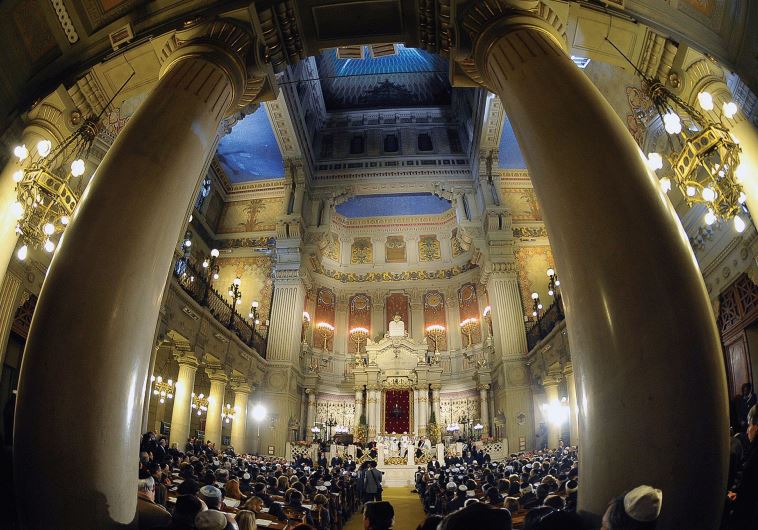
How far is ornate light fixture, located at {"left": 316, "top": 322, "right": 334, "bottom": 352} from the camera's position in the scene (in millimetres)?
23047

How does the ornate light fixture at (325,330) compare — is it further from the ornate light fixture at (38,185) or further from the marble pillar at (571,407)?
the ornate light fixture at (38,185)

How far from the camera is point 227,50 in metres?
4.28

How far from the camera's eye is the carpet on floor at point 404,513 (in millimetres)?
7402

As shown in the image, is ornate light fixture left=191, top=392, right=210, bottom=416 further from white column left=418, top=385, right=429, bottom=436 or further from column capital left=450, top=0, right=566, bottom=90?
column capital left=450, top=0, right=566, bottom=90


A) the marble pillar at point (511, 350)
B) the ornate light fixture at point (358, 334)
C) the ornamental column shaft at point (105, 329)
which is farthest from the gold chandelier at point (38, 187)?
the ornate light fixture at point (358, 334)

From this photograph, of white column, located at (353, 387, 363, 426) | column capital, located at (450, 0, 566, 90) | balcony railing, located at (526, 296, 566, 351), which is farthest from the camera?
white column, located at (353, 387, 363, 426)

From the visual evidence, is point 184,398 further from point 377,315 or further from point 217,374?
point 377,315

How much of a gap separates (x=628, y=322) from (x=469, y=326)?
21039 millimetres

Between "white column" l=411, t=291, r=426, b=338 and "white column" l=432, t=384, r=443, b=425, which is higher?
"white column" l=411, t=291, r=426, b=338

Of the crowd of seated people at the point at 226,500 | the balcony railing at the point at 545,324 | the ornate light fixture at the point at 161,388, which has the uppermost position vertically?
the balcony railing at the point at 545,324

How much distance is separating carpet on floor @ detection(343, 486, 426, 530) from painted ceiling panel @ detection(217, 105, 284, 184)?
1544 centimetres

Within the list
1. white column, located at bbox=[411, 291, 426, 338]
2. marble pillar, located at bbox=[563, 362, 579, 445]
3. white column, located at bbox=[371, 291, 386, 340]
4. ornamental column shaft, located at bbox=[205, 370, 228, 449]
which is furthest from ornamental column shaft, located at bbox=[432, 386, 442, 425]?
ornamental column shaft, located at bbox=[205, 370, 228, 449]

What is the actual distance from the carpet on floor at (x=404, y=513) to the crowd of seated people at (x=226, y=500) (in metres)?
0.30

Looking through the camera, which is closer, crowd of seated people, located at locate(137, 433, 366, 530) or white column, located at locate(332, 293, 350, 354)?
crowd of seated people, located at locate(137, 433, 366, 530)
